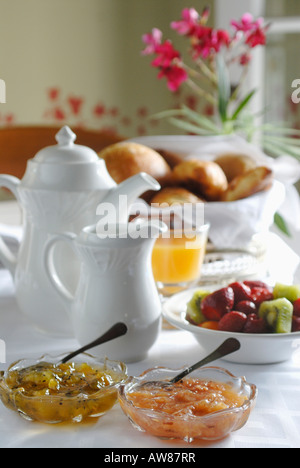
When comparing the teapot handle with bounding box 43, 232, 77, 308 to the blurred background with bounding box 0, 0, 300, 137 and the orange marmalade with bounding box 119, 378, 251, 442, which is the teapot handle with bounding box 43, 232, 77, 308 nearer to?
the orange marmalade with bounding box 119, 378, 251, 442

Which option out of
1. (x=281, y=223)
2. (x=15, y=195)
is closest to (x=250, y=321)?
(x=15, y=195)

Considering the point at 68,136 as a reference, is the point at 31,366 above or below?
below

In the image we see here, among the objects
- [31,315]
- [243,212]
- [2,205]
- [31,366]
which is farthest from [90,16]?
[31,366]

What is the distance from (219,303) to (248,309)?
34mm

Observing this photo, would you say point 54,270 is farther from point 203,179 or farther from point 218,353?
point 203,179

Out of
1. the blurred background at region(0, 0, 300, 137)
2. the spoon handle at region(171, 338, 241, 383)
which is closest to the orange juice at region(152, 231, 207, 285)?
the spoon handle at region(171, 338, 241, 383)

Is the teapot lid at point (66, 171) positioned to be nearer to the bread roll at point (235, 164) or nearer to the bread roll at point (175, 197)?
the bread roll at point (175, 197)

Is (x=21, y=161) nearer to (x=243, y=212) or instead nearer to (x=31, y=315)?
(x=243, y=212)

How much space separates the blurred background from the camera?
2.65m

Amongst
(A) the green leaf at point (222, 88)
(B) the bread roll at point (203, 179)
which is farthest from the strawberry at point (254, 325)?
(A) the green leaf at point (222, 88)

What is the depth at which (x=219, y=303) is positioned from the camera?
2.54 ft

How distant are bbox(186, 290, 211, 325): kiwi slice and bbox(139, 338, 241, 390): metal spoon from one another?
9 centimetres

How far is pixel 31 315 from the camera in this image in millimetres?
878

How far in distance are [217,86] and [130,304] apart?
87cm
